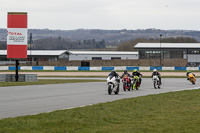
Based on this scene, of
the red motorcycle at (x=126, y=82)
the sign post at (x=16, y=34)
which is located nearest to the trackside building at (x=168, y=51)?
the sign post at (x=16, y=34)

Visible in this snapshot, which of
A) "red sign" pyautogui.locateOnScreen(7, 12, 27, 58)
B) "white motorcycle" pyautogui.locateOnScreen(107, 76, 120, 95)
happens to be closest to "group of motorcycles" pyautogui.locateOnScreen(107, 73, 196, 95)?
"white motorcycle" pyautogui.locateOnScreen(107, 76, 120, 95)

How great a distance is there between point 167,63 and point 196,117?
279ft

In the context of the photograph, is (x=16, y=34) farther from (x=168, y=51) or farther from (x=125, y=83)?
(x=168, y=51)

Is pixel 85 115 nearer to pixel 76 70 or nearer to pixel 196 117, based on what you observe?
pixel 196 117

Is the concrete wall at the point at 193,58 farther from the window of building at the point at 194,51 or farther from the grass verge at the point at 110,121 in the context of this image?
the grass verge at the point at 110,121

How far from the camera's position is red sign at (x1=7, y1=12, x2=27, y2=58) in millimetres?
38031

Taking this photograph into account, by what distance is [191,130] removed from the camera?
1043 centimetres

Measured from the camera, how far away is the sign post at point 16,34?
3803 centimetres

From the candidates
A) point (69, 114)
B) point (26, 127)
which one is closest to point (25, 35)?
point (69, 114)

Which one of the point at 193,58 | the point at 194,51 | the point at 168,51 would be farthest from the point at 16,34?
the point at 168,51

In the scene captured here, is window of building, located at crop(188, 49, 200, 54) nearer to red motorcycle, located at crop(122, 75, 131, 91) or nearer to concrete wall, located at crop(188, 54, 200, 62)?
concrete wall, located at crop(188, 54, 200, 62)

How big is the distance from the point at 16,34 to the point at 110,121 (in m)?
27.8

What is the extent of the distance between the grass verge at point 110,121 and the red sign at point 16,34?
24174mm

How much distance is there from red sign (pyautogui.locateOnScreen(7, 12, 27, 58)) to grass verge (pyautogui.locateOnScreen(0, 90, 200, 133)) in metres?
24.2
